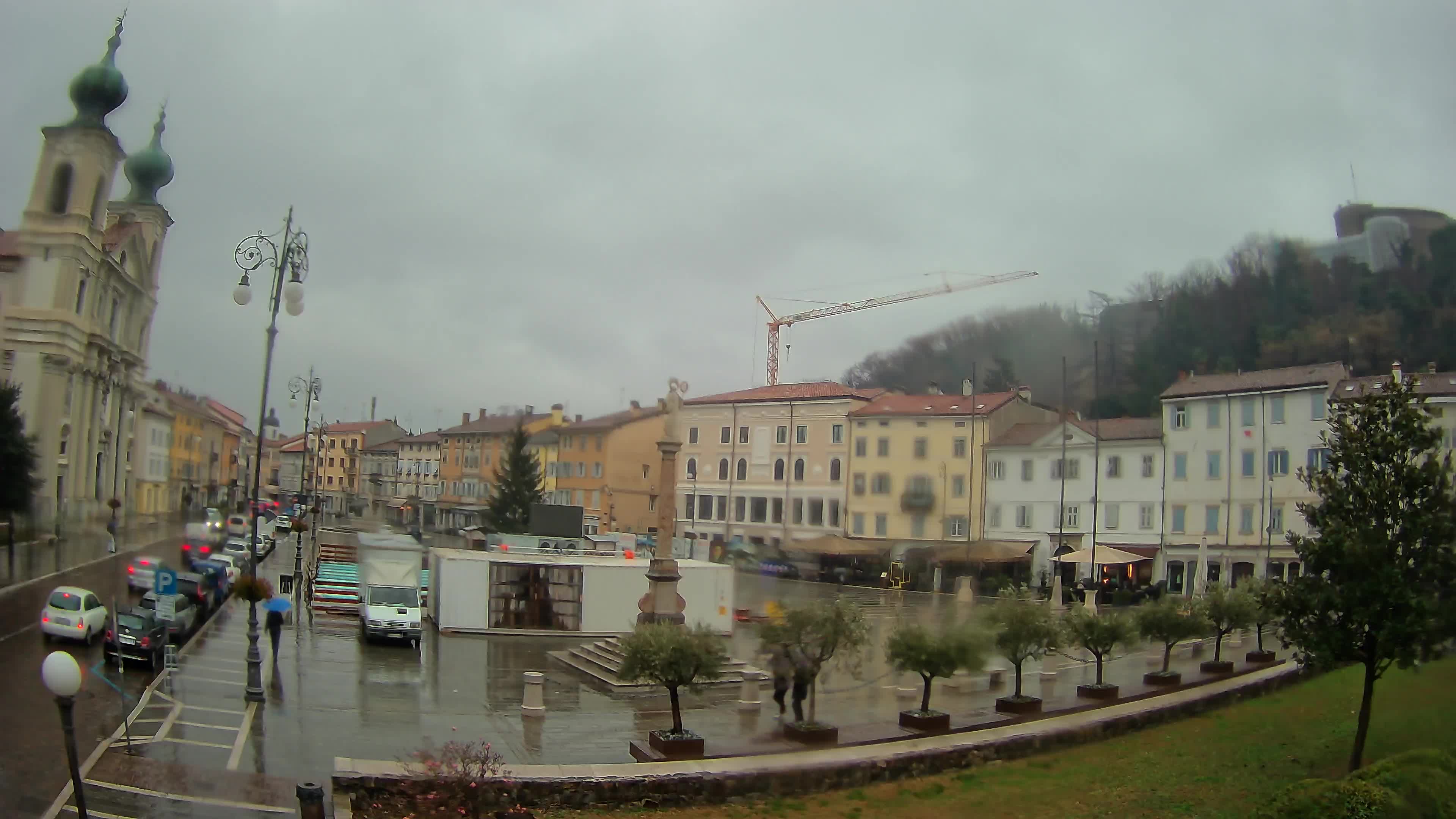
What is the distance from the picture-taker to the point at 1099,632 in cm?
1883

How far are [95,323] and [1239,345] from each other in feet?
171

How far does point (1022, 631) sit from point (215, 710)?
43.8 feet

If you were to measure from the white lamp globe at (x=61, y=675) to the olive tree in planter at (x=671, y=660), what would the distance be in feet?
24.6

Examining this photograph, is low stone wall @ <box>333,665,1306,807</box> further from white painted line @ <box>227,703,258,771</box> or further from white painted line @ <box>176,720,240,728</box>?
white painted line @ <box>176,720,240,728</box>

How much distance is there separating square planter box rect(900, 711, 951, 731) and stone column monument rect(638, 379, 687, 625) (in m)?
7.72

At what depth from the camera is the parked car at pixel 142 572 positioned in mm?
13461

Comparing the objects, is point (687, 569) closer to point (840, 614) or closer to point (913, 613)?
point (913, 613)

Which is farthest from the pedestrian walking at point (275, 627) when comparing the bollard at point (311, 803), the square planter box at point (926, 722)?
the square planter box at point (926, 722)

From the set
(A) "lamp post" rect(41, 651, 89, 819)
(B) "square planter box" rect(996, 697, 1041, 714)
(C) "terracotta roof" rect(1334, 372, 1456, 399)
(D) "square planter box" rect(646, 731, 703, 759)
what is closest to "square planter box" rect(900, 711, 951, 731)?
(B) "square planter box" rect(996, 697, 1041, 714)

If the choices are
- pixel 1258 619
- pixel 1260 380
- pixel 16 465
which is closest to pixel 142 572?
pixel 16 465

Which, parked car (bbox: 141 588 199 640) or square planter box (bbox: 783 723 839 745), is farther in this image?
parked car (bbox: 141 588 199 640)

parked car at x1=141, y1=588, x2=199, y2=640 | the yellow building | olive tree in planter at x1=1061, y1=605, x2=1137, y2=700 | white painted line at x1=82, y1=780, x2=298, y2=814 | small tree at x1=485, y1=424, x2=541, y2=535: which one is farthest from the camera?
small tree at x1=485, y1=424, x2=541, y2=535

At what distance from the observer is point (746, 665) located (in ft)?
75.1

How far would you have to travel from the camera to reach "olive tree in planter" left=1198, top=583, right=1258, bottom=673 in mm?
21922
